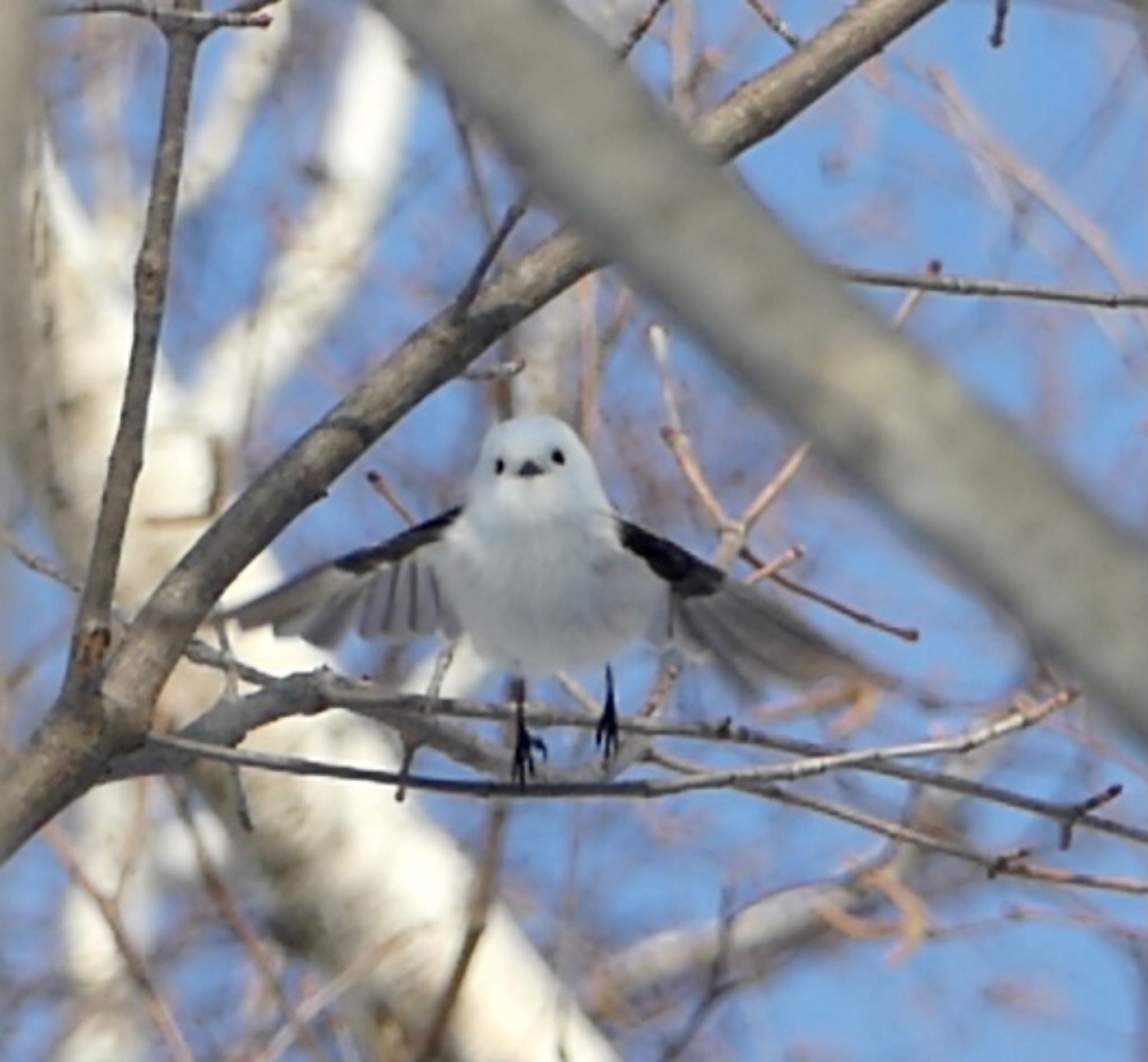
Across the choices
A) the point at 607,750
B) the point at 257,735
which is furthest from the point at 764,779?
the point at 257,735

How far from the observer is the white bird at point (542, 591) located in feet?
5.85

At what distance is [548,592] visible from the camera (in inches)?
71.9

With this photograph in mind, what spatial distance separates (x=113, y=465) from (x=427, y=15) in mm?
812

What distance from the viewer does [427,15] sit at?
386 millimetres

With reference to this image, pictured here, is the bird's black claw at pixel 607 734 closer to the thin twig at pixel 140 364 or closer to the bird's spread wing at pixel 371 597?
the bird's spread wing at pixel 371 597

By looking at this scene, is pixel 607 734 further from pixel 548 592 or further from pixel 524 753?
pixel 548 592

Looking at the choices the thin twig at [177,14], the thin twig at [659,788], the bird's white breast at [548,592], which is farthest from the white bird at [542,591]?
the thin twig at [177,14]

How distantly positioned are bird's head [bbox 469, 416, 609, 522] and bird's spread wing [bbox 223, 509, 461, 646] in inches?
2.1

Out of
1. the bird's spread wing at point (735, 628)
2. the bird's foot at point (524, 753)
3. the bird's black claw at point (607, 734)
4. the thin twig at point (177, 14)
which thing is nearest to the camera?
the thin twig at point (177, 14)

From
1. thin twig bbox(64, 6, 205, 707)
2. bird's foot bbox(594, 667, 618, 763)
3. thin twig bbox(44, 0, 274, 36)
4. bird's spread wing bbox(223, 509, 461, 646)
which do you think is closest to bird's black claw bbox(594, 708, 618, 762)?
bird's foot bbox(594, 667, 618, 763)

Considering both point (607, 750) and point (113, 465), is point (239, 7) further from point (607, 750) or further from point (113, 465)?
point (607, 750)

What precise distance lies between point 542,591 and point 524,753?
241 millimetres

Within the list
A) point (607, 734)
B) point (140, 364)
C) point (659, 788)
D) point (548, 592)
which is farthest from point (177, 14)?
point (548, 592)

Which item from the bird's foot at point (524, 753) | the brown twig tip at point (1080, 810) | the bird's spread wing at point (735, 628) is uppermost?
the bird's spread wing at point (735, 628)
